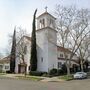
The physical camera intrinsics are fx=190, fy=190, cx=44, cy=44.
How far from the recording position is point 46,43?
44.2 meters

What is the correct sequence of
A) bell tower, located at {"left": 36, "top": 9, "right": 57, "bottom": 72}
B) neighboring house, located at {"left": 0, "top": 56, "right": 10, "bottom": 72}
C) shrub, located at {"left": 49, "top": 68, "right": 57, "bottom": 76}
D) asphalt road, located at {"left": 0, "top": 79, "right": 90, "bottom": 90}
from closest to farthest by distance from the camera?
asphalt road, located at {"left": 0, "top": 79, "right": 90, "bottom": 90}
shrub, located at {"left": 49, "top": 68, "right": 57, "bottom": 76}
bell tower, located at {"left": 36, "top": 9, "right": 57, "bottom": 72}
neighboring house, located at {"left": 0, "top": 56, "right": 10, "bottom": 72}

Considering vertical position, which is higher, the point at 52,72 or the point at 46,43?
the point at 46,43

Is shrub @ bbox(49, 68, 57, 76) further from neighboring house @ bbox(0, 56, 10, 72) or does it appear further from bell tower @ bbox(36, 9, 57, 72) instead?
neighboring house @ bbox(0, 56, 10, 72)

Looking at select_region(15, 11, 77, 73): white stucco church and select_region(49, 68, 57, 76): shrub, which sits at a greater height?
select_region(15, 11, 77, 73): white stucco church

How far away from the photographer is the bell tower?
43.7 meters

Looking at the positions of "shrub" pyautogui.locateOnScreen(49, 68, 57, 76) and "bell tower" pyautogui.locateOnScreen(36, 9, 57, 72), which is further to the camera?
"bell tower" pyautogui.locateOnScreen(36, 9, 57, 72)

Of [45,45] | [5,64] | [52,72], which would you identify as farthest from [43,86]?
[5,64]

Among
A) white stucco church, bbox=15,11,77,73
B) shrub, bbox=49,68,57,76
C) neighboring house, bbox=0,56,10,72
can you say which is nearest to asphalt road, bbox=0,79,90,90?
shrub, bbox=49,68,57,76

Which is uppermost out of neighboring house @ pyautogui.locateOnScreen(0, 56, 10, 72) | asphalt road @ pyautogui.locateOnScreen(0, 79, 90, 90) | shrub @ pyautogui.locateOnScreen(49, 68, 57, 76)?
neighboring house @ pyautogui.locateOnScreen(0, 56, 10, 72)

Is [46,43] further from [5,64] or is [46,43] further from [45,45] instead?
[5,64]

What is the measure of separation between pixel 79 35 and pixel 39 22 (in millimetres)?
12116

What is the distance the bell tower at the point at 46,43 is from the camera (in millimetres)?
43688

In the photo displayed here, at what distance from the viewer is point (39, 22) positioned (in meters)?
47.2

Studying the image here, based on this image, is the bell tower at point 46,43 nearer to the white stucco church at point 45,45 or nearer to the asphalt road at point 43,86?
the white stucco church at point 45,45
